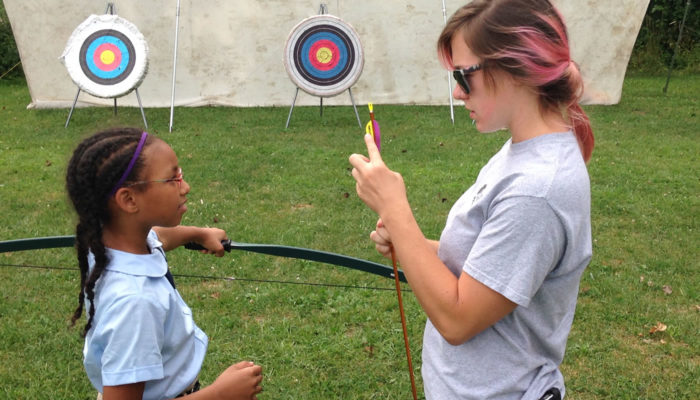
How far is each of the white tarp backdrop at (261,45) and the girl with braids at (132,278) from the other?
7844 mm

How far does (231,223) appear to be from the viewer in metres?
4.50

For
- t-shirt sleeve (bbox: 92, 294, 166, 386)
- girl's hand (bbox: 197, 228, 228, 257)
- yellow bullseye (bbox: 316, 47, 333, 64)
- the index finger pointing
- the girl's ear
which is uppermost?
the index finger pointing

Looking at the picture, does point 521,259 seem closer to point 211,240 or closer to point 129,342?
point 129,342

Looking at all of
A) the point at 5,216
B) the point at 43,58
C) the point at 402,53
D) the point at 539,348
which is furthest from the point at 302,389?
the point at 43,58

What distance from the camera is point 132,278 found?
139 cm

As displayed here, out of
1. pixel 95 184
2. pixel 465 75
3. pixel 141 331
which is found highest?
pixel 465 75

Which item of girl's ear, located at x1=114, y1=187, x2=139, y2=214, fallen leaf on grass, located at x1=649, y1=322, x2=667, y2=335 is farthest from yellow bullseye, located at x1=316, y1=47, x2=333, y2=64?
girl's ear, located at x1=114, y1=187, x2=139, y2=214

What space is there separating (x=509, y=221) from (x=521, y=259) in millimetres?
68

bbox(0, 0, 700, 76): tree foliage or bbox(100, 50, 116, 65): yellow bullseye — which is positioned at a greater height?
bbox(100, 50, 116, 65): yellow bullseye

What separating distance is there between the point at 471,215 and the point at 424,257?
128mm

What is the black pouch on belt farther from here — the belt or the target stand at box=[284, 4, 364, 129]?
the target stand at box=[284, 4, 364, 129]

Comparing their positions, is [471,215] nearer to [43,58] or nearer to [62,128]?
[62,128]

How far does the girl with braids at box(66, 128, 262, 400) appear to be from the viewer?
1330 mm

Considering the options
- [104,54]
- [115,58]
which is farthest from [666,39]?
[104,54]
